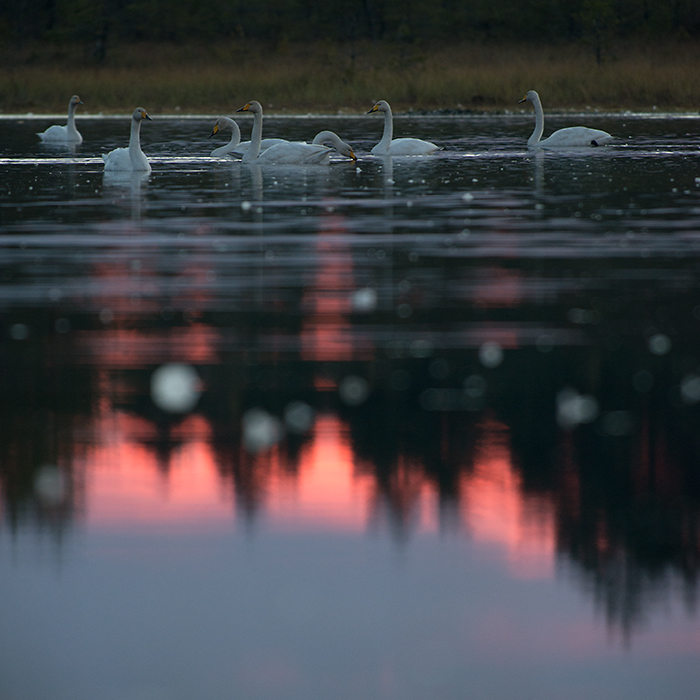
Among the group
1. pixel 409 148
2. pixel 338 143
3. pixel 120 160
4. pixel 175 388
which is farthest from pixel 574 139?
pixel 175 388

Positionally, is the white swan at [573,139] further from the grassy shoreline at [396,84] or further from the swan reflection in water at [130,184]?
the grassy shoreline at [396,84]

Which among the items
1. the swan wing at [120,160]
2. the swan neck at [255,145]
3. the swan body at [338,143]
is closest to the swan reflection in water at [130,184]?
the swan wing at [120,160]

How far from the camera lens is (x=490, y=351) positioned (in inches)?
302

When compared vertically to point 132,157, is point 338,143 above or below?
above

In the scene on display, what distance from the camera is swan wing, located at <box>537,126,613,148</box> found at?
86.3 ft

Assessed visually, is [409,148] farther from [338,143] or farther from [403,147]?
[338,143]

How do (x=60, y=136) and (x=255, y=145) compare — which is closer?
(x=255, y=145)

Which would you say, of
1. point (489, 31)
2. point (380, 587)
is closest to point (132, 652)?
point (380, 587)

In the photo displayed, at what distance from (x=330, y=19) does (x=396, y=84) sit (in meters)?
30.4

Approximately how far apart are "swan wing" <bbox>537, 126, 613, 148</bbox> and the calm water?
14262mm

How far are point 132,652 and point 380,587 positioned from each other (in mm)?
812

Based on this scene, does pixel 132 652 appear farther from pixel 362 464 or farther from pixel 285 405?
pixel 285 405

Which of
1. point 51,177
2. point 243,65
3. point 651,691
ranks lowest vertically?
point 651,691

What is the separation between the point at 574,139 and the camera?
26.4 metres
